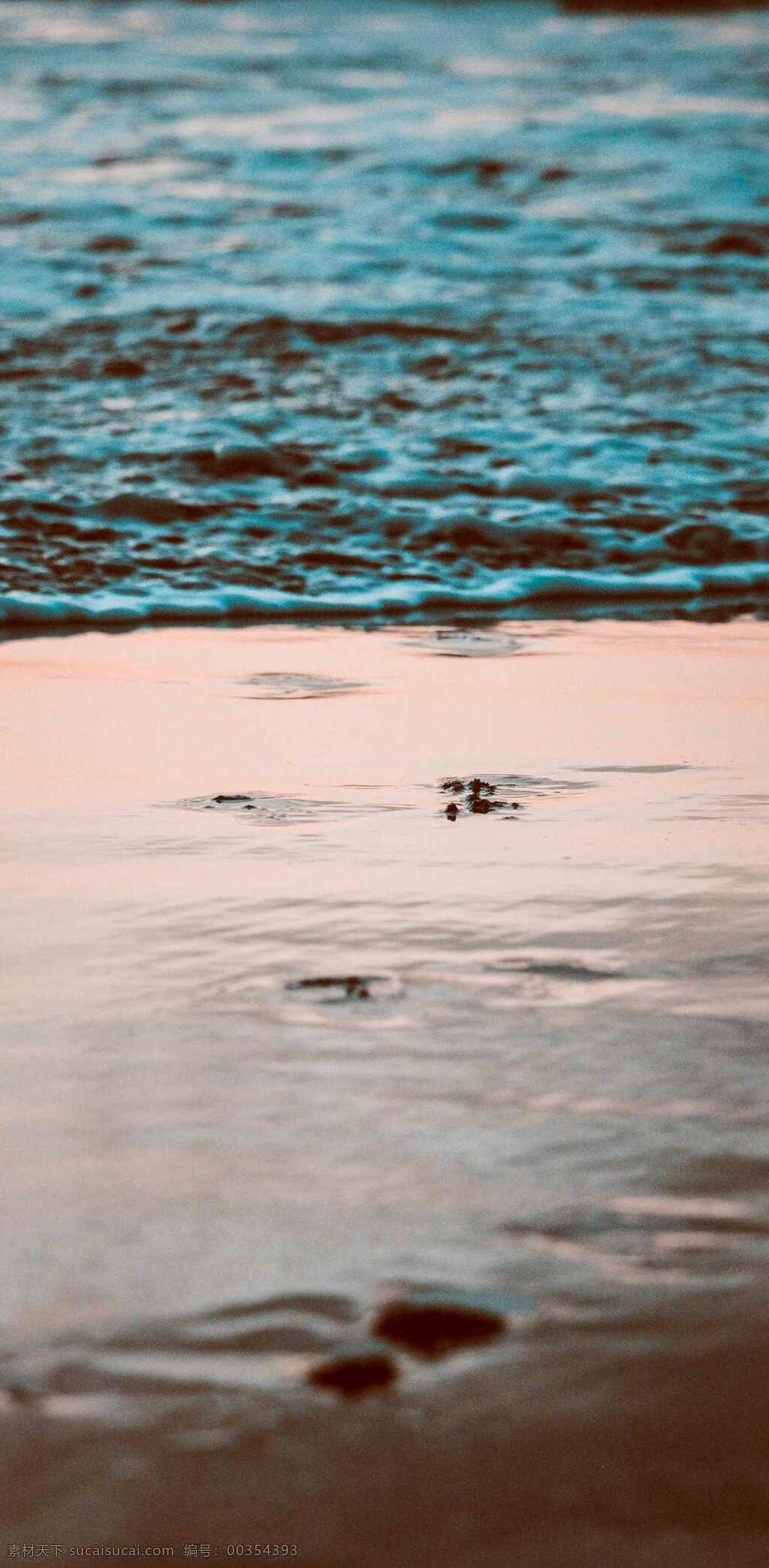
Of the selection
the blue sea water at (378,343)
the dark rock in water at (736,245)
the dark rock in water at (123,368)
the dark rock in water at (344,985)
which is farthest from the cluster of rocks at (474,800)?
the dark rock in water at (736,245)

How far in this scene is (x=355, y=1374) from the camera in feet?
3.76

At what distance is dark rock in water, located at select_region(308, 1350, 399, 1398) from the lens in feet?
3.73

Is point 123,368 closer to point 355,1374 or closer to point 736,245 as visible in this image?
point 736,245

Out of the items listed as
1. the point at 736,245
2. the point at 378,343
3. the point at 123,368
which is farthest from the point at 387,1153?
the point at 736,245

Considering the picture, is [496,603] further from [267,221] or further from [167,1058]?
[267,221]

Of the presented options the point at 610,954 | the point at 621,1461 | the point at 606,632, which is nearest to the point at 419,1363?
the point at 621,1461

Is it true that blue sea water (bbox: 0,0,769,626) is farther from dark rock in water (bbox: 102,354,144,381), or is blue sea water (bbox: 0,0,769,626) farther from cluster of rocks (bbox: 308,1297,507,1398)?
cluster of rocks (bbox: 308,1297,507,1398)

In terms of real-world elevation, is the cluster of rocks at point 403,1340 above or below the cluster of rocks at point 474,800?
below

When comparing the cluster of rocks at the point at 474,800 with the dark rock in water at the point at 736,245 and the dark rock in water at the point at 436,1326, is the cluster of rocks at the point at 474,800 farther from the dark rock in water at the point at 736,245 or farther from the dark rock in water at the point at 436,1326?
the dark rock in water at the point at 736,245

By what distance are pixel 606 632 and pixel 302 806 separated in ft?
3.96

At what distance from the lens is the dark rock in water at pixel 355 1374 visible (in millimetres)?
1136

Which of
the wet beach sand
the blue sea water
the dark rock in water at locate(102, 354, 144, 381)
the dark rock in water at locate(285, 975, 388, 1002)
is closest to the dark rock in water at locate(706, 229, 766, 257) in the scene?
the blue sea water

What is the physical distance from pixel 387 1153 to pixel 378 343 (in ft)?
14.1

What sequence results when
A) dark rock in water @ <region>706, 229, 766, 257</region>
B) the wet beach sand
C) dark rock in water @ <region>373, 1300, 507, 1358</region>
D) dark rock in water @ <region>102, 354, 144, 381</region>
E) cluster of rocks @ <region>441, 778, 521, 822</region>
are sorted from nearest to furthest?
1. the wet beach sand
2. dark rock in water @ <region>373, 1300, 507, 1358</region>
3. cluster of rocks @ <region>441, 778, 521, 822</region>
4. dark rock in water @ <region>102, 354, 144, 381</region>
5. dark rock in water @ <region>706, 229, 766, 257</region>
